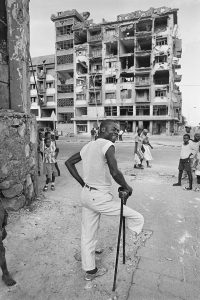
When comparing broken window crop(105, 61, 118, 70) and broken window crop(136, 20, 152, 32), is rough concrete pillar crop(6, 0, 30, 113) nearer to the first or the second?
broken window crop(105, 61, 118, 70)

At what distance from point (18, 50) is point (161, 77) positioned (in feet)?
146

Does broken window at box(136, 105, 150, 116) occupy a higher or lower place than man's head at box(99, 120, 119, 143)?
higher

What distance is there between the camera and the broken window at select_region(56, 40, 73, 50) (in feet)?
168

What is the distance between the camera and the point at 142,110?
1828 inches

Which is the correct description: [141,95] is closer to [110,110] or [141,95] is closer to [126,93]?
[126,93]

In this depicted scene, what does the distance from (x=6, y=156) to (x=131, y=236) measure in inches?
115

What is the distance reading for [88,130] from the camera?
48.4m

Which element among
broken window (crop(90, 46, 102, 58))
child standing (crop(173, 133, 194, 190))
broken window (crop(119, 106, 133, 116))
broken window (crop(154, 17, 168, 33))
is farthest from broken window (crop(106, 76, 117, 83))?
child standing (crop(173, 133, 194, 190))

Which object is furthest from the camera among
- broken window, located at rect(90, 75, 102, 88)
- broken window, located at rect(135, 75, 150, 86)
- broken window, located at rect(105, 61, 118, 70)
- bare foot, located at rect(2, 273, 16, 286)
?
broken window, located at rect(90, 75, 102, 88)

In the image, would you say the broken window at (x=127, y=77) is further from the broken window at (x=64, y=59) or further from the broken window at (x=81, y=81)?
the broken window at (x=64, y=59)

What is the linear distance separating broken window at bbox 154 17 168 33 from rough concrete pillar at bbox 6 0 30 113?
4396 cm

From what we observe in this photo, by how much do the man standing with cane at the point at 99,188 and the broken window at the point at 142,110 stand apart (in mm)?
44063

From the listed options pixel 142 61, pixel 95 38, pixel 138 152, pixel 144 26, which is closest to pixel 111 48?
pixel 95 38

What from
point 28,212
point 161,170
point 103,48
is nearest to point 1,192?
point 28,212
